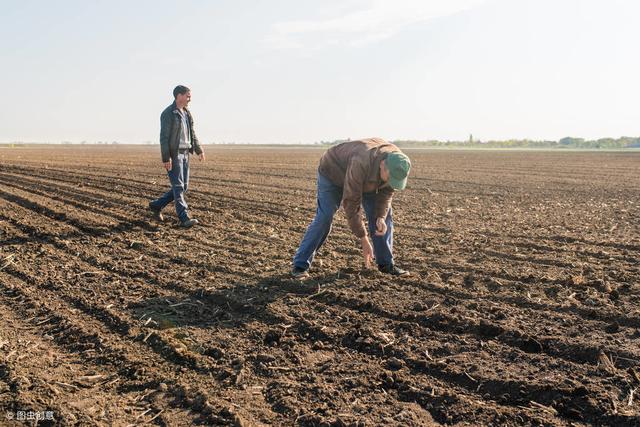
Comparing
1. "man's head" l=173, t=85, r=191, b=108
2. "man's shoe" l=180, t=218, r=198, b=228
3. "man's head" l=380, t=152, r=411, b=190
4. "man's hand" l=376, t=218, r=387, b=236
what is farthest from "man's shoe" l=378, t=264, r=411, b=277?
"man's head" l=173, t=85, r=191, b=108

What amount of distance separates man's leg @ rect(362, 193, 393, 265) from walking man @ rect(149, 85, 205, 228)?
11.8 ft

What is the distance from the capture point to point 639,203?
1340 centimetres

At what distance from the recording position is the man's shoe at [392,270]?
6273 millimetres

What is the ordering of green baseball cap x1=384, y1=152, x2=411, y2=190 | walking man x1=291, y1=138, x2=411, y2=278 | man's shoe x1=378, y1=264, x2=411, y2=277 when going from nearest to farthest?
green baseball cap x1=384, y1=152, x2=411, y2=190 → walking man x1=291, y1=138, x2=411, y2=278 → man's shoe x1=378, y1=264, x2=411, y2=277

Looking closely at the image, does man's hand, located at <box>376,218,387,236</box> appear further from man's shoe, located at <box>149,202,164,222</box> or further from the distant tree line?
the distant tree line

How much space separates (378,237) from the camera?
6176 millimetres

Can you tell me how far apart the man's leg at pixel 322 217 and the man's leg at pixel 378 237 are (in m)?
0.30

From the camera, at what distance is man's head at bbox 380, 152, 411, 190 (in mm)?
5121

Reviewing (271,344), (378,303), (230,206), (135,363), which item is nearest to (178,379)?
(135,363)

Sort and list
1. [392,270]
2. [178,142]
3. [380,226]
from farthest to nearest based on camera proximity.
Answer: [178,142] < [392,270] < [380,226]

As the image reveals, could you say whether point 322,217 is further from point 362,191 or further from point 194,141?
point 194,141

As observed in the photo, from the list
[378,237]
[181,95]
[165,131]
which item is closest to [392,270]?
[378,237]

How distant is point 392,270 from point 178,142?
13.6 feet

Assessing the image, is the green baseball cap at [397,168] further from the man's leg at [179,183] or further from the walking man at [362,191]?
the man's leg at [179,183]
